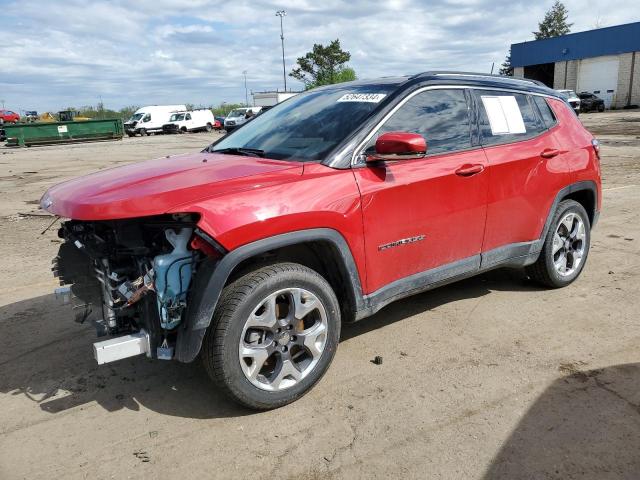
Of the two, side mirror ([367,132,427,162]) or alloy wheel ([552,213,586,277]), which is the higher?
side mirror ([367,132,427,162])

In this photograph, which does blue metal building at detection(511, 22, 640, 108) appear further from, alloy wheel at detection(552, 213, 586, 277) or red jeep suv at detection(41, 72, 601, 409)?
red jeep suv at detection(41, 72, 601, 409)

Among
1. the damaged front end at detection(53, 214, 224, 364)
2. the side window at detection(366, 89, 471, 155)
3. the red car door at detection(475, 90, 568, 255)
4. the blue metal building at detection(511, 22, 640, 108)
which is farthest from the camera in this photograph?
the blue metal building at detection(511, 22, 640, 108)

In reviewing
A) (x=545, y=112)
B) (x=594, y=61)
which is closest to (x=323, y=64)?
(x=594, y=61)

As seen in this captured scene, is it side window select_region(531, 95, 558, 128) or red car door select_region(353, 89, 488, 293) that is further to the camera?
side window select_region(531, 95, 558, 128)

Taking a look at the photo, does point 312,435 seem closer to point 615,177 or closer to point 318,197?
point 318,197

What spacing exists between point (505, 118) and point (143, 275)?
9.57 ft

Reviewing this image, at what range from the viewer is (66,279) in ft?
10.8

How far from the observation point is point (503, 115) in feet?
13.5

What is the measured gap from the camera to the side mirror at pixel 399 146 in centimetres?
304

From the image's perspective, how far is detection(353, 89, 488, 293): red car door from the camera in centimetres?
327

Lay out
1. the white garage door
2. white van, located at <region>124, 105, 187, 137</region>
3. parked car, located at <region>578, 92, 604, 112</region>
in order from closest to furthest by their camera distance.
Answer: white van, located at <region>124, 105, 187, 137</region>
parked car, located at <region>578, 92, 604, 112</region>
the white garage door

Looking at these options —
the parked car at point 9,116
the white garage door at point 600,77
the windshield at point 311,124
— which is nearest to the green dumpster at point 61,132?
the parked car at point 9,116

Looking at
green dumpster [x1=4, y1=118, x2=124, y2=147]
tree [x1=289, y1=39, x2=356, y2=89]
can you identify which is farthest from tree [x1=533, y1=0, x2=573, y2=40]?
green dumpster [x1=4, y1=118, x2=124, y2=147]

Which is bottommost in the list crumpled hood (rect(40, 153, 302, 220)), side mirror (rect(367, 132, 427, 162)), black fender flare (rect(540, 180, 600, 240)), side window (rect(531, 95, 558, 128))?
black fender flare (rect(540, 180, 600, 240))
